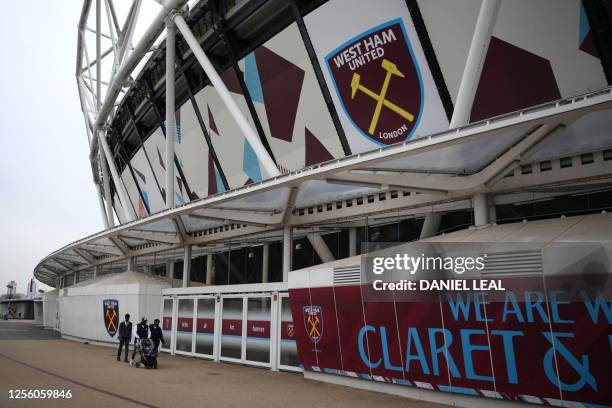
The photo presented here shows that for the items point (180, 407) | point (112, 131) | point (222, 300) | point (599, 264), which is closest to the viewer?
point (599, 264)

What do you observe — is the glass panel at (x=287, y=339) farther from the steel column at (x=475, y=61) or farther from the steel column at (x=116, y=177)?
the steel column at (x=116, y=177)

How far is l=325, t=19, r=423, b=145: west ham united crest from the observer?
15562mm

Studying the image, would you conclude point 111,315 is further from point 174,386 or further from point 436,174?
point 436,174

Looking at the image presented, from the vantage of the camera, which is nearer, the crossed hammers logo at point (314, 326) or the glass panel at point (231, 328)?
the crossed hammers logo at point (314, 326)

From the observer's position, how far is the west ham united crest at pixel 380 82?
1556 centimetres

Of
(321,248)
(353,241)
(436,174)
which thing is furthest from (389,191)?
(321,248)

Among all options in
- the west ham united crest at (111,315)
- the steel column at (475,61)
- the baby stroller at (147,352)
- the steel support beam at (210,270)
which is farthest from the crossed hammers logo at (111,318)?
the steel column at (475,61)

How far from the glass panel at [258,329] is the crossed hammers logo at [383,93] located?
6.65m

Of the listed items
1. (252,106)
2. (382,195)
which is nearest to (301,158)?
(252,106)

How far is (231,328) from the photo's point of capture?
17188 mm

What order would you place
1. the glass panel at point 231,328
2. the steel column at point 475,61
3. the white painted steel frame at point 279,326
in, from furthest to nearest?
the glass panel at point 231,328 → the white painted steel frame at point 279,326 → the steel column at point 475,61

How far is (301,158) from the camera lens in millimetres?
20328

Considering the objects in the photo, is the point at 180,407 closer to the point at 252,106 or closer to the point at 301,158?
the point at 301,158

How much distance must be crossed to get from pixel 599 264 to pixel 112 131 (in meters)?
34.7
